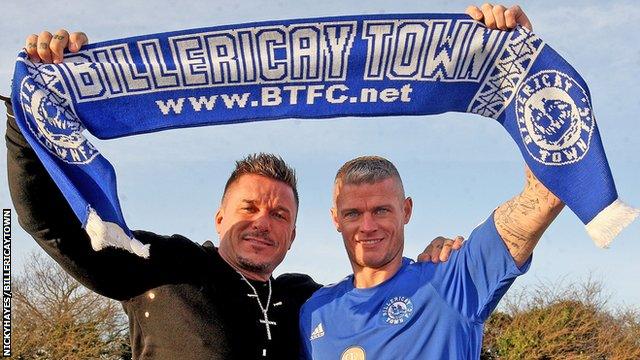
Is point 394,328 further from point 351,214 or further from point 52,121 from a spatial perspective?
point 52,121

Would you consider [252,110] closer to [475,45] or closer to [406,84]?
[406,84]

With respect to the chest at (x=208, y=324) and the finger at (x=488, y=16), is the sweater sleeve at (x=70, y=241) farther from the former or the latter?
the finger at (x=488, y=16)

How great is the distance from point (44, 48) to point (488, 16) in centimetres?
305

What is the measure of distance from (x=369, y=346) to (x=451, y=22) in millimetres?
2289

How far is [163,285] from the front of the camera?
19.2 feet

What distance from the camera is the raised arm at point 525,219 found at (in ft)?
16.1

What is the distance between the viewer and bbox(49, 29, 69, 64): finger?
5.49m

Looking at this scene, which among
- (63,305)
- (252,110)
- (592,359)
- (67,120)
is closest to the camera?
(67,120)

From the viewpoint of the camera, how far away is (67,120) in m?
5.43

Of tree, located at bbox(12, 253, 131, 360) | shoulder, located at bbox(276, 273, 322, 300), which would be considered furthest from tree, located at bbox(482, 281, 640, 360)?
shoulder, located at bbox(276, 273, 322, 300)

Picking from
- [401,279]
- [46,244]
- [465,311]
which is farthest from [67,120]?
[465,311]

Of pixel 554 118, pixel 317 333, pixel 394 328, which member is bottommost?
pixel 394 328

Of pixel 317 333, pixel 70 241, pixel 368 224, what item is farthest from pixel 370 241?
pixel 70 241

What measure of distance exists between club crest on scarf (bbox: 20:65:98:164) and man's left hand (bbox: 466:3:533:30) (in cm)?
277
